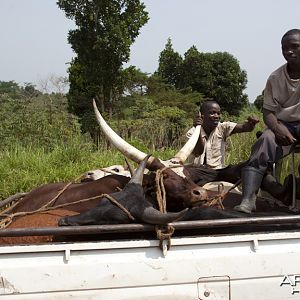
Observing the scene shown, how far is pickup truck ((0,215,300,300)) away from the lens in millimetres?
2283

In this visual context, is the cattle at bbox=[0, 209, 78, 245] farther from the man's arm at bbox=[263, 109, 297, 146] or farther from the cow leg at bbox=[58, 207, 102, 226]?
the man's arm at bbox=[263, 109, 297, 146]

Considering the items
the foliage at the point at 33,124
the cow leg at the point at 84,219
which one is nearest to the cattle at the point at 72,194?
the cow leg at the point at 84,219

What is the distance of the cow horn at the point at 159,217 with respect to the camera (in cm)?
234

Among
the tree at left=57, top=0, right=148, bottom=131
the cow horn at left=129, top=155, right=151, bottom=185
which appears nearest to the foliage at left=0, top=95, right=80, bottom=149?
the tree at left=57, top=0, right=148, bottom=131

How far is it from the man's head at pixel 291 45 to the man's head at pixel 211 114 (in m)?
1.48

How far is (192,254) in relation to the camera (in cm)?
239

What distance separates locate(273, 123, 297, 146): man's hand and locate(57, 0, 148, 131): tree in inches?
423

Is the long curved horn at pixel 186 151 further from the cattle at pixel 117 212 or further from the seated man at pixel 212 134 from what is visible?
the cattle at pixel 117 212

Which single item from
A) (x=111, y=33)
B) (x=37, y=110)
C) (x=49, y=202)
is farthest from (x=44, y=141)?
(x=49, y=202)

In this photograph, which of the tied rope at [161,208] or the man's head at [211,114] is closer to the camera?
the tied rope at [161,208]

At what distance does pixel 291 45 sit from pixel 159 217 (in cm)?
179

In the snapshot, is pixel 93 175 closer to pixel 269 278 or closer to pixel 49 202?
pixel 49 202

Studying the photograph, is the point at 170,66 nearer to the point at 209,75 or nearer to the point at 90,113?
the point at 209,75

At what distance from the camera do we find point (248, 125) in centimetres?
471
